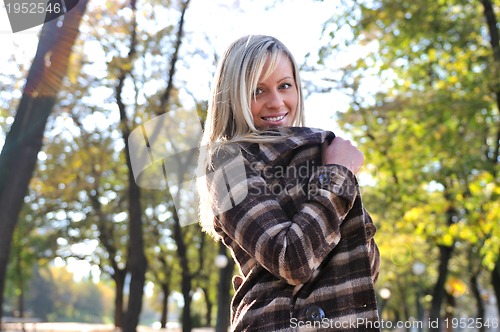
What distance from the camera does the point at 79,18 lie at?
6.52m

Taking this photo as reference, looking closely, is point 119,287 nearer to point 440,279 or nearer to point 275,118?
point 440,279

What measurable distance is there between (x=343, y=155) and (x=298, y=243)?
13.9 inches

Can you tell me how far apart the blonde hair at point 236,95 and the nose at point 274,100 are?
64mm

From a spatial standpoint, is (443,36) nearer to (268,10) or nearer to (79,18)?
(268,10)

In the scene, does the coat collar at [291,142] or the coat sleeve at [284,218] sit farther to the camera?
the coat collar at [291,142]

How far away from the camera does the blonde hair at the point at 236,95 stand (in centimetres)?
227

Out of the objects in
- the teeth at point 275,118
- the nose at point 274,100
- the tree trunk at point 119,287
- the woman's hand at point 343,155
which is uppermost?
the tree trunk at point 119,287

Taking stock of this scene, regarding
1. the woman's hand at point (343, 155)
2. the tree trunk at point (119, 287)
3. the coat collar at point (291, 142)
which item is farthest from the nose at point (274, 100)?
the tree trunk at point (119, 287)

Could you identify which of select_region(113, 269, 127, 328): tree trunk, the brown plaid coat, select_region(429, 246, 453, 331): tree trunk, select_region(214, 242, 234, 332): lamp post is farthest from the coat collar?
select_region(113, 269, 127, 328): tree trunk

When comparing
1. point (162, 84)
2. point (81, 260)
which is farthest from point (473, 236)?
point (81, 260)

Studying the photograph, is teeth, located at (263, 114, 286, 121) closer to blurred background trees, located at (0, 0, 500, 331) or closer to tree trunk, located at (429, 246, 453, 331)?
blurred background trees, located at (0, 0, 500, 331)

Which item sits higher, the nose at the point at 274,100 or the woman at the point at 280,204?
the nose at the point at 274,100

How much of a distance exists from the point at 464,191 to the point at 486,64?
3159 millimetres

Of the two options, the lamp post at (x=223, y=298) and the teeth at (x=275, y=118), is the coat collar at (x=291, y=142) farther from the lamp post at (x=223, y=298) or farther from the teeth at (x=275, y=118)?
the lamp post at (x=223, y=298)
